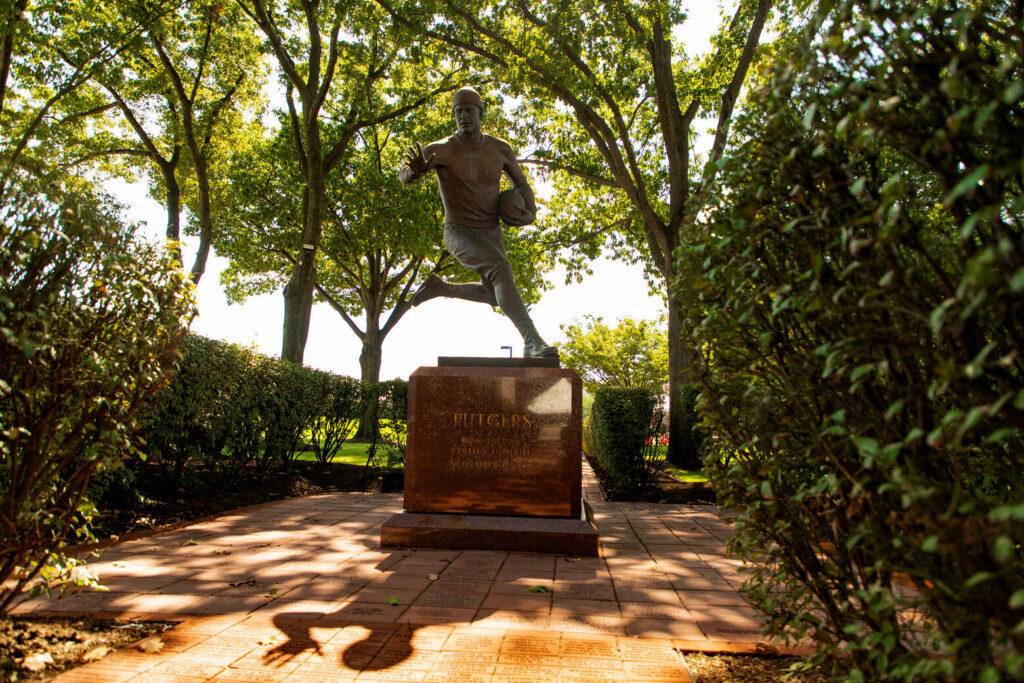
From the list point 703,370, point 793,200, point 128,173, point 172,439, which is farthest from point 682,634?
point 128,173

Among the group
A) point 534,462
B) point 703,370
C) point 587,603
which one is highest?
point 703,370

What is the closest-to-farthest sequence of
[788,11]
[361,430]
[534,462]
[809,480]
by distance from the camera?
1. [809,480]
2. [534,462]
3. [361,430]
4. [788,11]

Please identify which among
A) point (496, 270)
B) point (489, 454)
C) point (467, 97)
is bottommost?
point (489, 454)

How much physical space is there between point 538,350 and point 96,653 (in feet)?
13.4

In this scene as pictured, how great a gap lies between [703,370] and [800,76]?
108 cm

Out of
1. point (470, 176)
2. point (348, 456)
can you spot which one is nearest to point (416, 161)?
point (470, 176)

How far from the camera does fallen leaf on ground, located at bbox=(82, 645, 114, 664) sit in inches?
106

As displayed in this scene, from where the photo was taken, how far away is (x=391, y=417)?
35.0 ft

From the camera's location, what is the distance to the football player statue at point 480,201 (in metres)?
5.98

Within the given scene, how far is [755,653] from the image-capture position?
9.55 ft

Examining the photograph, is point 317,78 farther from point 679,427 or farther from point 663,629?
point 663,629

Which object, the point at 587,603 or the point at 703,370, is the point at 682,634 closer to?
the point at 587,603

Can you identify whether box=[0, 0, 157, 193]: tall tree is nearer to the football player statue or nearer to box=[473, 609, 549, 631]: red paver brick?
the football player statue

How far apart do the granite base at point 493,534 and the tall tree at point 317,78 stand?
34.6ft
